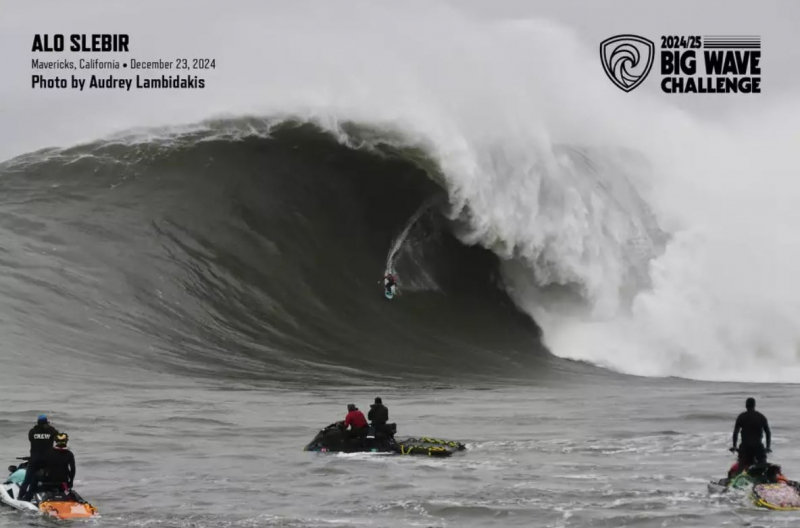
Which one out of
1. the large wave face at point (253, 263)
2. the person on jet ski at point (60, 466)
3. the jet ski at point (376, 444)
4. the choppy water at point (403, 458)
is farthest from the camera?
the large wave face at point (253, 263)

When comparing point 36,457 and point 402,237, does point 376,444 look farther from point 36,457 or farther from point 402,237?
point 402,237

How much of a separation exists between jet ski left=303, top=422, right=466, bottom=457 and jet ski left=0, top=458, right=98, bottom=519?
12.4 feet

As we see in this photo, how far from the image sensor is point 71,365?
1855cm

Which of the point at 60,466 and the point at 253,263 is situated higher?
the point at 253,263

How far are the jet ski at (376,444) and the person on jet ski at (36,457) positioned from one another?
3703 millimetres

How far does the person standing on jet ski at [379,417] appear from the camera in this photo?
14.3 meters

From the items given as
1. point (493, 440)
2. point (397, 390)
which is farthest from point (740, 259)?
point (493, 440)

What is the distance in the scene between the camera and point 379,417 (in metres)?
14.3

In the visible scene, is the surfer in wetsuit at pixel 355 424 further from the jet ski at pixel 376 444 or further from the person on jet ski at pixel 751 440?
the person on jet ski at pixel 751 440

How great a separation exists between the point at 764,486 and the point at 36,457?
7.59 meters

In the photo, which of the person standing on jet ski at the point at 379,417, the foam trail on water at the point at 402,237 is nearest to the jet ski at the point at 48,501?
the person standing on jet ski at the point at 379,417

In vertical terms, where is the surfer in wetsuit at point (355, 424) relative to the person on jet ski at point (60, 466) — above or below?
above

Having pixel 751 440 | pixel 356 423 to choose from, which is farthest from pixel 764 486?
pixel 356 423

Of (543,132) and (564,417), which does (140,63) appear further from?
(564,417)
